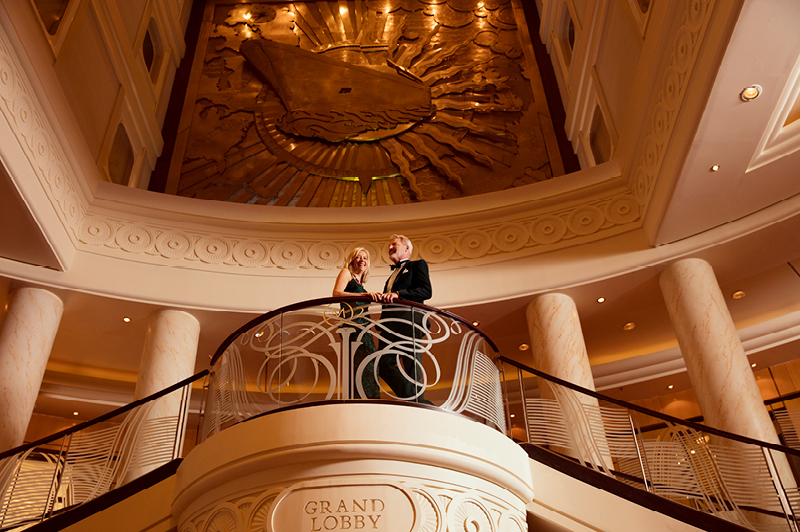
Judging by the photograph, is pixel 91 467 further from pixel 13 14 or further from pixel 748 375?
pixel 748 375

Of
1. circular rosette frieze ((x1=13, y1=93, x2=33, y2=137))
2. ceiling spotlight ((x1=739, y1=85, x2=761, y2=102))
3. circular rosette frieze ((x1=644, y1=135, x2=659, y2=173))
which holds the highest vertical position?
circular rosette frieze ((x1=13, y1=93, x2=33, y2=137))

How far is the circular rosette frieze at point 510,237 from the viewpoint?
9.10 m

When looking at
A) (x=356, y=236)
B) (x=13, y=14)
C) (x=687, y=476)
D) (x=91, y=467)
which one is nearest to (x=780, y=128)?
(x=687, y=476)

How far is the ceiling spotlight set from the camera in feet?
20.1

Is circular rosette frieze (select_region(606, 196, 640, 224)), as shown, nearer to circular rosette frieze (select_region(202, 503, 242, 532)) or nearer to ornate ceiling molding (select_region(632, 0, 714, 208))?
ornate ceiling molding (select_region(632, 0, 714, 208))

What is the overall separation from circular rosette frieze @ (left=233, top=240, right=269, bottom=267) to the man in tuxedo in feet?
13.9

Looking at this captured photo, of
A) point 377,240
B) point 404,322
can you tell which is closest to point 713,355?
point 404,322

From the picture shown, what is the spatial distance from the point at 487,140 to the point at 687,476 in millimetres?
7402

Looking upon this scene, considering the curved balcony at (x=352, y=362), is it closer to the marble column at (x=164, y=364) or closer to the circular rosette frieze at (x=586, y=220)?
the marble column at (x=164, y=364)

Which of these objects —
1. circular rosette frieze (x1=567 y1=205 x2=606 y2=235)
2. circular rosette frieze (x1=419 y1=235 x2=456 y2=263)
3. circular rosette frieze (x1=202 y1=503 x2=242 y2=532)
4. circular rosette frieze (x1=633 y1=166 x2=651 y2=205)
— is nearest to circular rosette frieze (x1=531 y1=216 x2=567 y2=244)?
circular rosette frieze (x1=567 y1=205 x2=606 y2=235)

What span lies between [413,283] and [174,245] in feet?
16.3

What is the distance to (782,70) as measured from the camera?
594cm

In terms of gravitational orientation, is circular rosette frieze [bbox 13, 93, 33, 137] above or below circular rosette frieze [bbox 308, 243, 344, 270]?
above

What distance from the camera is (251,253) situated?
30.6 feet
